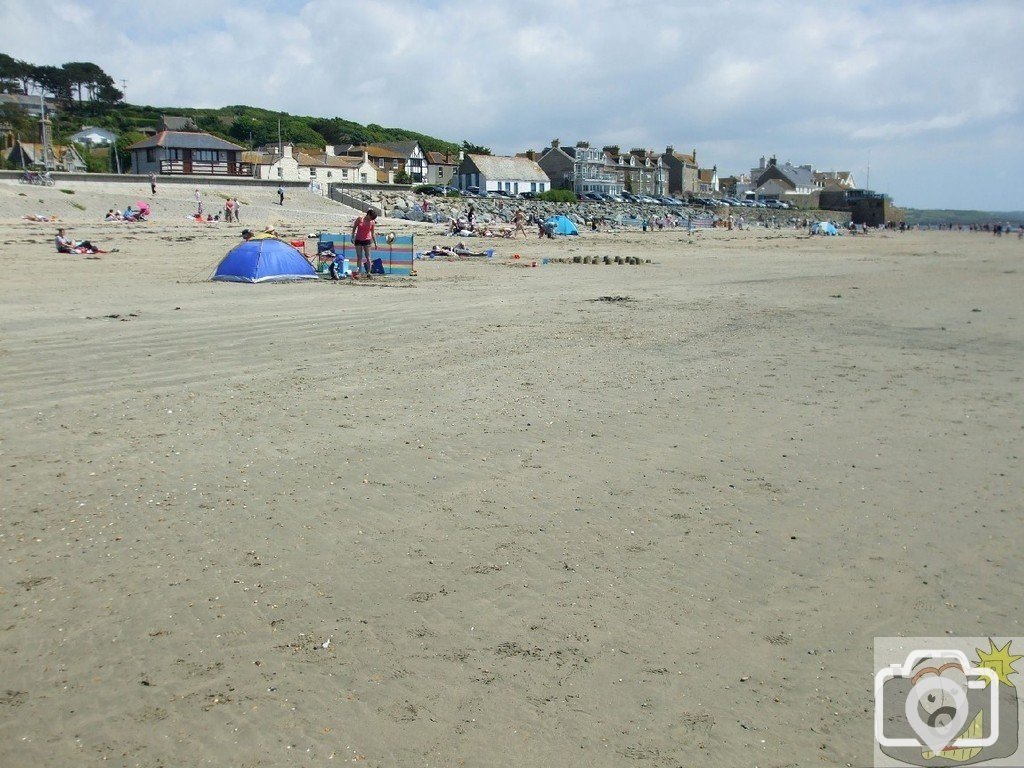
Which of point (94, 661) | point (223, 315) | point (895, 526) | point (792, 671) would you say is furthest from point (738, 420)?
point (223, 315)

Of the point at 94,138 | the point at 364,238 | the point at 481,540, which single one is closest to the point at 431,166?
the point at 94,138

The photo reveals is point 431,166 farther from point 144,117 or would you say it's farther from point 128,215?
point 128,215

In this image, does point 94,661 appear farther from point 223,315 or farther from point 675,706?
point 223,315

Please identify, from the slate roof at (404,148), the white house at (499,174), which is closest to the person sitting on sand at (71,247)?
the white house at (499,174)

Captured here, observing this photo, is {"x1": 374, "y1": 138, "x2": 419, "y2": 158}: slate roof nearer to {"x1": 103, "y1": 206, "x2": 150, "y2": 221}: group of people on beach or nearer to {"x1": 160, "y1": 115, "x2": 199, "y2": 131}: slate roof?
{"x1": 160, "y1": 115, "x2": 199, "y2": 131}: slate roof

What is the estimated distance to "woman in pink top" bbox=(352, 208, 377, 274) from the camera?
19.8 m

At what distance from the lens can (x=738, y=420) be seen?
820 cm

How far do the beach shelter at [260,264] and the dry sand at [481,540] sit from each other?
6322 mm

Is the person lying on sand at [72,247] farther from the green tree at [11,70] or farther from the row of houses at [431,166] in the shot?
the green tree at [11,70]

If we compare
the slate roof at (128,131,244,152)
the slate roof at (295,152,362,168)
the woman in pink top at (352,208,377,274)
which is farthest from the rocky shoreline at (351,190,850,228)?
the woman in pink top at (352,208,377,274)

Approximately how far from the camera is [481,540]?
17.9ft

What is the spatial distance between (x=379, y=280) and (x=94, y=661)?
1674cm

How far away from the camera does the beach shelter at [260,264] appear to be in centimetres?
1852

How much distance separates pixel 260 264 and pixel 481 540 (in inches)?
574
